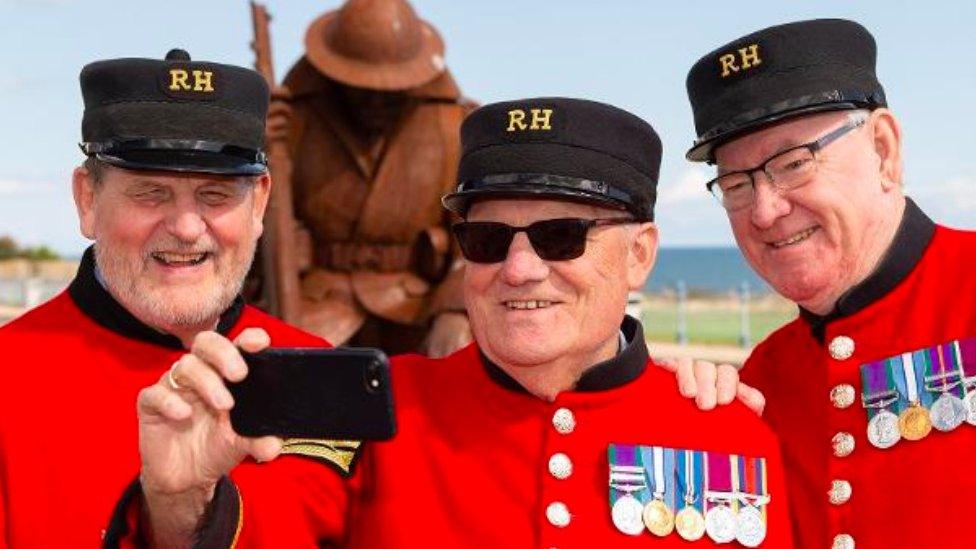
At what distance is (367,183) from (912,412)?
3.86 m

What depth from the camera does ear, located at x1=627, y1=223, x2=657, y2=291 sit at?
8.35 feet

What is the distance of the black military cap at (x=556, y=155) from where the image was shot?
2.42m

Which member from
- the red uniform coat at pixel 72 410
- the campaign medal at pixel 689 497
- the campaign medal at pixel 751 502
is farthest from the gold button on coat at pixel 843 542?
the red uniform coat at pixel 72 410

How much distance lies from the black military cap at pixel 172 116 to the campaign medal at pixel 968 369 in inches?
65.6

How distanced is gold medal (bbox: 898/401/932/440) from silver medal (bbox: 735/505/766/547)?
45cm

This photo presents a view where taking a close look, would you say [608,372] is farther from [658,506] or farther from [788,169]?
[788,169]

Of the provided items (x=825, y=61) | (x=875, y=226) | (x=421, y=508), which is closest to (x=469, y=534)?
(x=421, y=508)

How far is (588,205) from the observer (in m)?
2.46

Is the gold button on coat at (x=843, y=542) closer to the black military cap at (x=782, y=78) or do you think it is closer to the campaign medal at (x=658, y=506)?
the campaign medal at (x=658, y=506)

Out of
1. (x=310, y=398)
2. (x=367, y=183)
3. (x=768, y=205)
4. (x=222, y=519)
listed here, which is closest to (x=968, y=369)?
(x=768, y=205)

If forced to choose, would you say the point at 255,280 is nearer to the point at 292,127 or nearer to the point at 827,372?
the point at 292,127

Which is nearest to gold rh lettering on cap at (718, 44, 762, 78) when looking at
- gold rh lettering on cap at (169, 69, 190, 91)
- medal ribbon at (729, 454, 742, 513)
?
medal ribbon at (729, 454, 742, 513)

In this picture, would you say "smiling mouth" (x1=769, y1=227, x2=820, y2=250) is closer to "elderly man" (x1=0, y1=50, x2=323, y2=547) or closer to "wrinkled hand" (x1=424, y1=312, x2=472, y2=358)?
"elderly man" (x1=0, y1=50, x2=323, y2=547)

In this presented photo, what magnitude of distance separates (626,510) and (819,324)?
78cm
